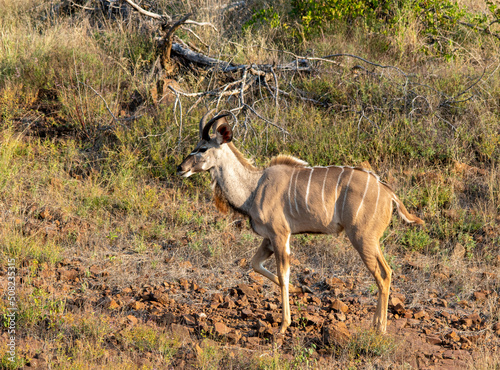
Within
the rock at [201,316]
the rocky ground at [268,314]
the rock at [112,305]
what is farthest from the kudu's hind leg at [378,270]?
the rock at [112,305]

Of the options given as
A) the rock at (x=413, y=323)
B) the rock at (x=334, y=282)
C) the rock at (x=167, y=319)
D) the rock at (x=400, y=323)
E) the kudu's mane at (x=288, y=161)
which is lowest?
the rock at (x=334, y=282)

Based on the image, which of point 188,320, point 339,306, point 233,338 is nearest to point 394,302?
point 339,306

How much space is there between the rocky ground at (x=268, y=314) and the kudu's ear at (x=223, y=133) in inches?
51.4

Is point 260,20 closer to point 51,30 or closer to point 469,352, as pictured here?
point 51,30

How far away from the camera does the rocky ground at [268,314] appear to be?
13.1ft

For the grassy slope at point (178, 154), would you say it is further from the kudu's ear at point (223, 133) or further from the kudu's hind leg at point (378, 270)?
the kudu's ear at point (223, 133)

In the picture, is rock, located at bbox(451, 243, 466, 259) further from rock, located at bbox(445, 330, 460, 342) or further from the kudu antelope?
rock, located at bbox(445, 330, 460, 342)

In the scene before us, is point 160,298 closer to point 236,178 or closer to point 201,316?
point 201,316

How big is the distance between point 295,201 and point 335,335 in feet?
3.62

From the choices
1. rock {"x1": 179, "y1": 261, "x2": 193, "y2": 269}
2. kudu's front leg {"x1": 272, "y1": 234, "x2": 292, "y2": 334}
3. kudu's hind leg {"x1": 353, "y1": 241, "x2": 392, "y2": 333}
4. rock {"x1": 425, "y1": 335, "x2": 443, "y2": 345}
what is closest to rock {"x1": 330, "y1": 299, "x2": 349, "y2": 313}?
kudu's hind leg {"x1": 353, "y1": 241, "x2": 392, "y2": 333}

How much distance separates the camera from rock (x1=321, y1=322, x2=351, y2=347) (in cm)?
400

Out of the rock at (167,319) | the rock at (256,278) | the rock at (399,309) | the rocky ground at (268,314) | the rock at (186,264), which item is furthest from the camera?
the rock at (186,264)

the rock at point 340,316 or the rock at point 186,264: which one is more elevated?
the rock at point 340,316

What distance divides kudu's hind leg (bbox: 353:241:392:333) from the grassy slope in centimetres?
88
